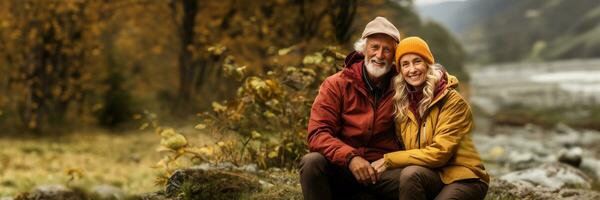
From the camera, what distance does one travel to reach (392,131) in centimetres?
486

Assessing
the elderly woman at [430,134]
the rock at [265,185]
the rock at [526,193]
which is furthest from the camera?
the rock at [526,193]

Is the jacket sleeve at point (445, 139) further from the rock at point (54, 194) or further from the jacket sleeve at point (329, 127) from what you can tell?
the rock at point (54, 194)

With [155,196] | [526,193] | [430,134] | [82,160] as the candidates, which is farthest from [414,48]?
[82,160]

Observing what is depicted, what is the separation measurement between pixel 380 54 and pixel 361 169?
86 centimetres

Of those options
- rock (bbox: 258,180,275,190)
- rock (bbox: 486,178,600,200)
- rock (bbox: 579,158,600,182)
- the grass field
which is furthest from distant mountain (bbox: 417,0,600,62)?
rock (bbox: 258,180,275,190)

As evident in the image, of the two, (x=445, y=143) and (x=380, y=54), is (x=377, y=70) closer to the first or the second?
(x=380, y=54)

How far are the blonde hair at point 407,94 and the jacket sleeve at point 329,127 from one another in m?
0.42

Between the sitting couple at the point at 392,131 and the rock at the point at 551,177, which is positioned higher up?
the sitting couple at the point at 392,131

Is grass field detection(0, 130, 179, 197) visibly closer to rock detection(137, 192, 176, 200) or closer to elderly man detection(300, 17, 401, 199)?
rock detection(137, 192, 176, 200)

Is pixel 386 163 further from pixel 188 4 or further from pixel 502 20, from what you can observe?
pixel 502 20

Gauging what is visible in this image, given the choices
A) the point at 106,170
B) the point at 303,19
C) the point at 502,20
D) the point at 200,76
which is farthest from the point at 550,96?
the point at 502,20

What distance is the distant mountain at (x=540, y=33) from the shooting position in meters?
101

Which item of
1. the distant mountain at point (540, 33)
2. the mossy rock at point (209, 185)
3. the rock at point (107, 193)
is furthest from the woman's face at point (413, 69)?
the distant mountain at point (540, 33)

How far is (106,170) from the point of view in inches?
470
